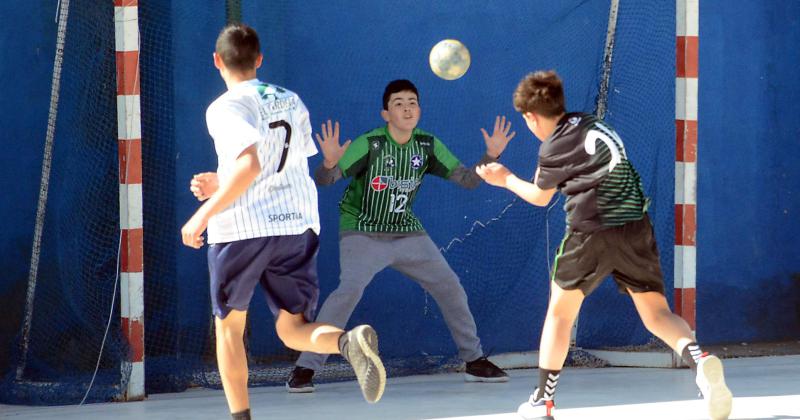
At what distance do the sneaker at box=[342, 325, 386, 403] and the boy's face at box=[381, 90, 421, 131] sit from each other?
2.31 meters

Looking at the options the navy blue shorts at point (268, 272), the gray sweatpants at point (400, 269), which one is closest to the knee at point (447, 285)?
the gray sweatpants at point (400, 269)

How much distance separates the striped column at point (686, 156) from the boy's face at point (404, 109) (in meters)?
1.84

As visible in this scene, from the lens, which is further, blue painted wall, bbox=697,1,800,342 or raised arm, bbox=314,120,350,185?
blue painted wall, bbox=697,1,800,342

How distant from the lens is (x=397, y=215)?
8047 millimetres

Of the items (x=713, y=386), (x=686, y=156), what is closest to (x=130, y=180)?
(x=713, y=386)

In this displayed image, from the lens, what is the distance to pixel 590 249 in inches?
250

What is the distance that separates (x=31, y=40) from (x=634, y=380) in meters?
4.15

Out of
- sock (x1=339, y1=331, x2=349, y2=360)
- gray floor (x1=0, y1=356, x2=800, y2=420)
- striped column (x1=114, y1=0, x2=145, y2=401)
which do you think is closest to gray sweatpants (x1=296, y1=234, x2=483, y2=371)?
gray floor (x1=0, y1=356, x2=800, y2=420)

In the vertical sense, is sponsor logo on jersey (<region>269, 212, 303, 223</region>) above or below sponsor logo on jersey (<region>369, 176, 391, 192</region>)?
below

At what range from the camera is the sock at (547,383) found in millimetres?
6434

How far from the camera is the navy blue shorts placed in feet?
19.0

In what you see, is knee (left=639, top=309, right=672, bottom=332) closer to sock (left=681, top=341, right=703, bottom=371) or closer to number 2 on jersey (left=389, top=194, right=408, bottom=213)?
sock (left=681, top=341, right=703, bottom=371)

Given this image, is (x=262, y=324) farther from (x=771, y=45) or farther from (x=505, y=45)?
(x=771, y=45)

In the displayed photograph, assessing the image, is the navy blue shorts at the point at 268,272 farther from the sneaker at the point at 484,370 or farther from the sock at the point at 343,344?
the sneaker at the point at 484,370
